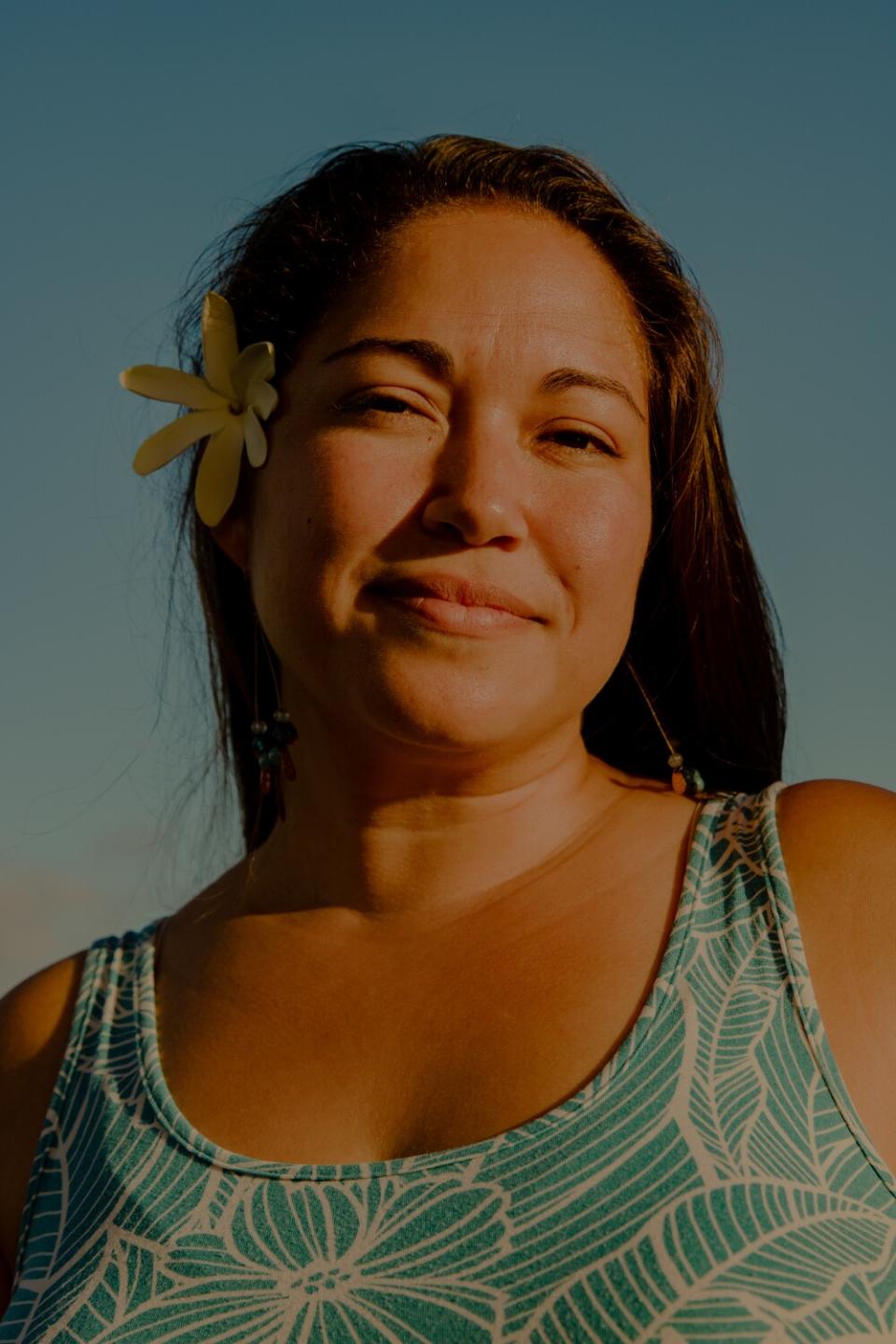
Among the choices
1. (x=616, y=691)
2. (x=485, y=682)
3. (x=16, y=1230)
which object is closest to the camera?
(x=485, y=682)

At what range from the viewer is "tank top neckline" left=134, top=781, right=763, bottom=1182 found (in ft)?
7.68

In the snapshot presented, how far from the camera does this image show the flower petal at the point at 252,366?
116 inches

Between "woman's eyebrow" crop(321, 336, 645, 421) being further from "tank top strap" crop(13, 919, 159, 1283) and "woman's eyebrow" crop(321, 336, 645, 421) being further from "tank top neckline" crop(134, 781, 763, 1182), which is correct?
"tank top strap" crop(13, 919, 159, 1283)

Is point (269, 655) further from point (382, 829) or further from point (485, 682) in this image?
point (485, 682)

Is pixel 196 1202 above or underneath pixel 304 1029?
underneath

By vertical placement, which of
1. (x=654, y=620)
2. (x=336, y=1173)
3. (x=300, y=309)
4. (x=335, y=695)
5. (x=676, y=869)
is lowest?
(x=336, y=1173)

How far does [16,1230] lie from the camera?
282 cm

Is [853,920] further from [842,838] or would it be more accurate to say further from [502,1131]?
[502,1131]

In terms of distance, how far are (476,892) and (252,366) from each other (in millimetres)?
1003

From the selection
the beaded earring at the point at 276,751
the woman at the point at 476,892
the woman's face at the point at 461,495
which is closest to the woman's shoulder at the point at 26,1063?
the woman at the point at 476,892

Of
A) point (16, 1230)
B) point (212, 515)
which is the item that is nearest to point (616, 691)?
point (212, 515)

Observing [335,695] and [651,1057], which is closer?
[651,1057]

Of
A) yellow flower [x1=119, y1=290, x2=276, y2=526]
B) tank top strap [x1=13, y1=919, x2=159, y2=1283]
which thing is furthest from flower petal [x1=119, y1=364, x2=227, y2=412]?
tank top strap [x1=13, y1=919, x2=159, y2=1283]

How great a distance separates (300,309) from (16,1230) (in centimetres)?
163
